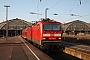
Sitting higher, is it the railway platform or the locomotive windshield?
the locomotive windshield

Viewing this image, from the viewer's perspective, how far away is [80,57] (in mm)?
19344

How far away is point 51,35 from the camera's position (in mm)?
21781

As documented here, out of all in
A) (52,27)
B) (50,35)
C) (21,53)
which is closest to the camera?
(21,53)

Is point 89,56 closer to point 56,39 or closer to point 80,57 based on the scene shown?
point 80,57

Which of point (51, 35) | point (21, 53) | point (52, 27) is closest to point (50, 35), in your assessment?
point (51, 35)

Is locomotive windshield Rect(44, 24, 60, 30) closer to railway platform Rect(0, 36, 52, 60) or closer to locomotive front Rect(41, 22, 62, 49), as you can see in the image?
locomotive front Rect(41, 22, 62, 49)

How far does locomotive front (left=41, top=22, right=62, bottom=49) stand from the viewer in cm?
2147

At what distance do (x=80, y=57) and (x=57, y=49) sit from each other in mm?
3528

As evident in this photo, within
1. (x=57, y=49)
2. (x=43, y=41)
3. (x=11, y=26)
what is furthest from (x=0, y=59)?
(x=11, y=26)

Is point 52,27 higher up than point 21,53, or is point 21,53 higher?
point 52,27

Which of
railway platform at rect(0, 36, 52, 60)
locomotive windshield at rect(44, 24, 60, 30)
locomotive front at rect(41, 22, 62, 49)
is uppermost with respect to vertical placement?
locomotive windshield at rect(44, 24, 60, 30)

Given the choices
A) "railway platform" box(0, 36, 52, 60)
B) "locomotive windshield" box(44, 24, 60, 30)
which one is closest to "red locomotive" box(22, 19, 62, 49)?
"locomotive windshield" box(44, 24, 60, 30)

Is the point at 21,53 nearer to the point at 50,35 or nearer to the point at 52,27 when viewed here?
the point at 50,35

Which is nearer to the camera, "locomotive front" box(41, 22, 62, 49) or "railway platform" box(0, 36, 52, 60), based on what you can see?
"railway platform" box(0, 36, 52, 60)
